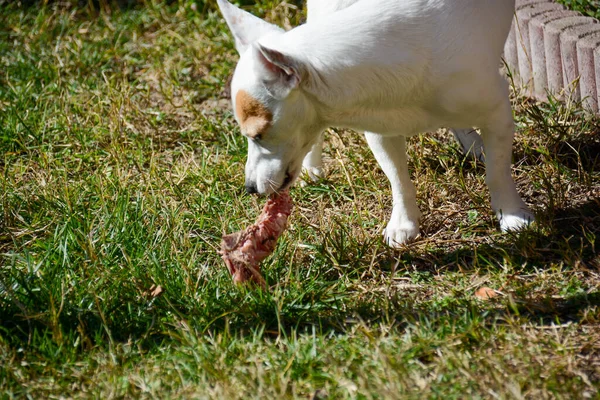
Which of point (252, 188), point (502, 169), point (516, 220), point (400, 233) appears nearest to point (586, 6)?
point (502, 169)

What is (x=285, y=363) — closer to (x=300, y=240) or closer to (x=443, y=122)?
(x=300, y=240)

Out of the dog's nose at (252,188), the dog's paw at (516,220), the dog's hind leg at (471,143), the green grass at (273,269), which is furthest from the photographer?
the dog's hind leg at (471,143)

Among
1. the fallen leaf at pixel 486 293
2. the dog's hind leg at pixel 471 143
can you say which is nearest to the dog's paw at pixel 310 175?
the dog's hind leg at pixel 471 143

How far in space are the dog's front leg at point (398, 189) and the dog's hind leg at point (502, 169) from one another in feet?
1.26

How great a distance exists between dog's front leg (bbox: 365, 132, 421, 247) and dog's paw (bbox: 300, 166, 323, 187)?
2.15ft

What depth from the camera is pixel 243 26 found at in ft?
11.7

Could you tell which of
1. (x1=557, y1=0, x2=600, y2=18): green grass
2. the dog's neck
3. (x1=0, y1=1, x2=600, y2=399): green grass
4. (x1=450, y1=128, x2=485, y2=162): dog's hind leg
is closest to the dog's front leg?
(x1=0, y1=1, x2=600, y2=399): green grass

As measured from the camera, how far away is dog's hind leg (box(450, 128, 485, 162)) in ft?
14.3

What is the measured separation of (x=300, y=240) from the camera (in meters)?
3.76

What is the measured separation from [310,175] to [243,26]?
1.18m

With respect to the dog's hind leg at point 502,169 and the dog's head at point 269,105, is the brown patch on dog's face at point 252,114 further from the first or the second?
the dog's hind leg at point 502,169

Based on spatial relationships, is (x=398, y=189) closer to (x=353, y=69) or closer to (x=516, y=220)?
(x=516, y=220)

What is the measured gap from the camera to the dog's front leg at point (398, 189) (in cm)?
381

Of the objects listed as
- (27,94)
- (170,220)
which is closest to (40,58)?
(27,94)
